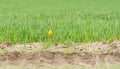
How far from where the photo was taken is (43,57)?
8344 mm

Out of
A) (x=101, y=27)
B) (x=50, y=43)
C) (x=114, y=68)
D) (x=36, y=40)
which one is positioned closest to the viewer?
(x=114, y=68)

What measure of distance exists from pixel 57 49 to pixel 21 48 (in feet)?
2.35

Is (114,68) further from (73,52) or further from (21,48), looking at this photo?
(21,48)

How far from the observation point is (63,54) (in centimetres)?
862

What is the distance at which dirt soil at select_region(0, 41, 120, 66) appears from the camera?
26.5 feet

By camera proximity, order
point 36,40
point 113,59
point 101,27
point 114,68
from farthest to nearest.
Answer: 1. point 101,27
2. point 36,40
3. point 113,59
4. point 114,68

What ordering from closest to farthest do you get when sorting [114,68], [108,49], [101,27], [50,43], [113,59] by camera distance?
1. [114,68]
2. [113,59]
3. [108,49]
4. [50,43]
5. [101,27]

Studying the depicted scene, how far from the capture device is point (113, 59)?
327 inches

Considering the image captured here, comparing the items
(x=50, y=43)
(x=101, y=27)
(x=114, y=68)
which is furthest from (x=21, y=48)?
(x=101, y=27)

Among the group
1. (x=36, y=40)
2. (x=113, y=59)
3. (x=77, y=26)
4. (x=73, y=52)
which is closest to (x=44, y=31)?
(x=36, y=40)

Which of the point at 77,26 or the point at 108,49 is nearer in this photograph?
the point at 108,49

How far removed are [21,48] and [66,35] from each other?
1.67 metres

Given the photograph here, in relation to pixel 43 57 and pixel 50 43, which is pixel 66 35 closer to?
pixel 50 43

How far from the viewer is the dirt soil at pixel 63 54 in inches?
318
